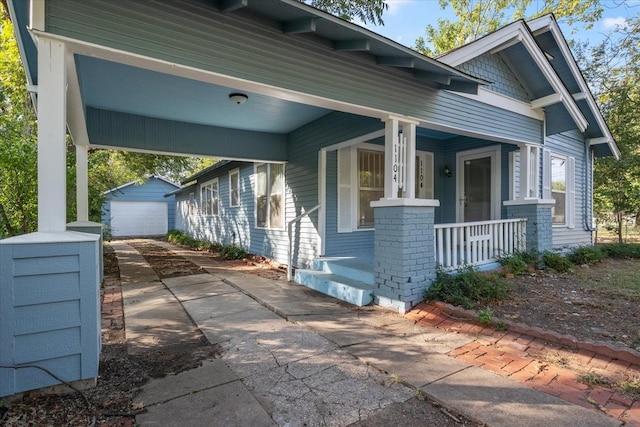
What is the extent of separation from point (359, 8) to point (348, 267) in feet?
17.8

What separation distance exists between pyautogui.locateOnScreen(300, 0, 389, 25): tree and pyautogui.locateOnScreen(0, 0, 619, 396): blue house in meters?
2.41

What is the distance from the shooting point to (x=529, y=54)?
577 centimetres

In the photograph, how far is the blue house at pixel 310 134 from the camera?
2344mm

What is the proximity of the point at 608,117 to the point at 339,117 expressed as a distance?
466 inches

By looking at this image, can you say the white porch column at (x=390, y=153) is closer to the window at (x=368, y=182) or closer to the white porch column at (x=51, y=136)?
the window at (x=368, y=182)

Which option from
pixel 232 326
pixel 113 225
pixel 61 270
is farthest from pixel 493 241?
pixel 113 225

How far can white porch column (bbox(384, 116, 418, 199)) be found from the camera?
172 inches

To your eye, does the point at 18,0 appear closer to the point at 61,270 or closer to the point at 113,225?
the point at 61,270

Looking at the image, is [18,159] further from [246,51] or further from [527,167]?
[527,167]

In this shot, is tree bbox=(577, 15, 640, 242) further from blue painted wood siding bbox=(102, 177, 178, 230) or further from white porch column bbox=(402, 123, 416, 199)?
blue painted wood siding bbox=(102, 177, 178, 230)

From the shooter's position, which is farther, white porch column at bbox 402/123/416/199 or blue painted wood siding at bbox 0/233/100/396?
white porch column at bbox 402/123/416/199

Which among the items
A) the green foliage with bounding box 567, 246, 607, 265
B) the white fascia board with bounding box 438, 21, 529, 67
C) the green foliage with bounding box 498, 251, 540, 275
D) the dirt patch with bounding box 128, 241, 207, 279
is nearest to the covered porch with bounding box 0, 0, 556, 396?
the white fascia board with bounding box 438, 21, 529, 67

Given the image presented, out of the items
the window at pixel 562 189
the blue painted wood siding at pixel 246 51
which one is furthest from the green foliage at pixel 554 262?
the blue painted wood siding at pixel 246 51

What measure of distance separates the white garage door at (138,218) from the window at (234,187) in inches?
466
